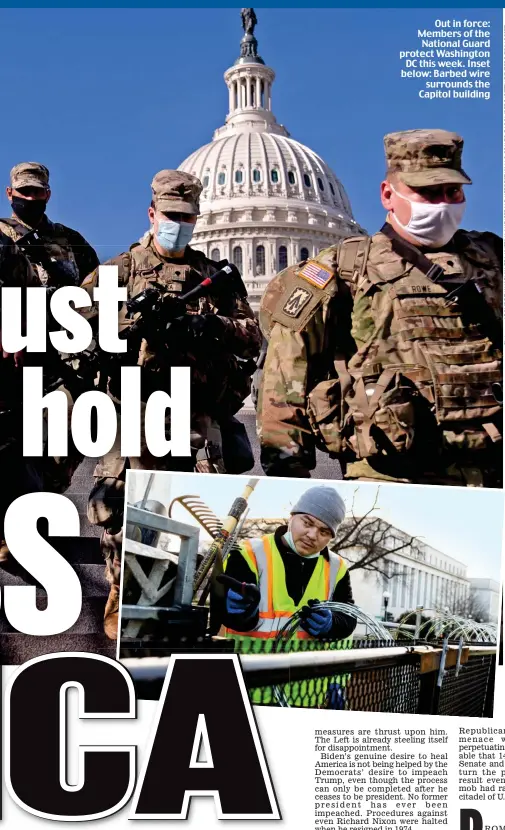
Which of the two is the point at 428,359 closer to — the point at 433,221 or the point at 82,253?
the point at 433,221

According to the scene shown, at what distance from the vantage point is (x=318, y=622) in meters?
5.55

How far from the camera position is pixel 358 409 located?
20.4 ft

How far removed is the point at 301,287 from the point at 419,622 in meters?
1.90

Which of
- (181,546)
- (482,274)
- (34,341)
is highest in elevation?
(482,274)

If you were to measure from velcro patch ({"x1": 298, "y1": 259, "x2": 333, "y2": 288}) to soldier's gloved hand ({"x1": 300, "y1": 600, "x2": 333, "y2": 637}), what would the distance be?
1771mm

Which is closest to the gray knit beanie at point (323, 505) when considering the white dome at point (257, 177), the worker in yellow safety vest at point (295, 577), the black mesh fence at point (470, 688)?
the worker in yellow safety vest at point (295, 577)

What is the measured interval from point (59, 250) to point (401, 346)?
2.11 m

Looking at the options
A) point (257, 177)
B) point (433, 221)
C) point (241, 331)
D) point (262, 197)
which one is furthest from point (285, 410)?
point (262, 197)

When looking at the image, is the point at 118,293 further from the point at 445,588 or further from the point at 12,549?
the point at 445,588

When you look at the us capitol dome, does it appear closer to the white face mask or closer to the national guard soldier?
the national guard soldier

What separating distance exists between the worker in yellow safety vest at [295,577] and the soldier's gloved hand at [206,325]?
154 cm

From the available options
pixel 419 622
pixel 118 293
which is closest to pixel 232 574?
pixel 419 622

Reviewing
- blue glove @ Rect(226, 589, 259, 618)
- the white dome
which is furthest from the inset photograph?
the white dome

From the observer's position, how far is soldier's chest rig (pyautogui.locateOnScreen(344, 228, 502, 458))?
20.4 feet
